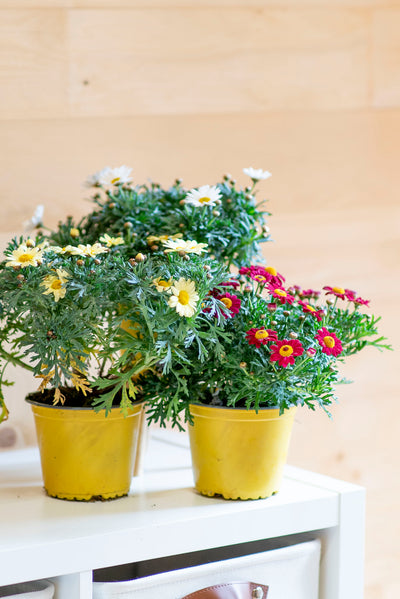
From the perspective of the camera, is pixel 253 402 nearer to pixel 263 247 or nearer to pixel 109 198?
pixel 109 198

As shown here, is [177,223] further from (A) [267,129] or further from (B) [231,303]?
(A) [267,129]

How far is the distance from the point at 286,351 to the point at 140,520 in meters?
0.24

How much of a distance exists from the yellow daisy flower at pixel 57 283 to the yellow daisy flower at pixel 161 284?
94 mm

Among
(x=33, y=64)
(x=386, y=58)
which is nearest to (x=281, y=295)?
(x=33, y=64)

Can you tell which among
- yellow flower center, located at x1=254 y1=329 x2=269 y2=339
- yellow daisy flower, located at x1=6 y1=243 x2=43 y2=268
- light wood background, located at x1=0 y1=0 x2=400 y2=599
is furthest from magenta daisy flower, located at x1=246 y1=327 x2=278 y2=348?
light wood background, located at x1=0 y1=0 x2=400 y2=599

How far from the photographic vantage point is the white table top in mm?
842

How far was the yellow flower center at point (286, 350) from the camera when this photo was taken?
876 mm

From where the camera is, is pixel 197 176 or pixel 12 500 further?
pixel 197 176

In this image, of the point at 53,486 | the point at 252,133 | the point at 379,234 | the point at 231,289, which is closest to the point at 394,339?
the point at 379,234

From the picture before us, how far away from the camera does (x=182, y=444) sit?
1.27 meters

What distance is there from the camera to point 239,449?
956 millimetres

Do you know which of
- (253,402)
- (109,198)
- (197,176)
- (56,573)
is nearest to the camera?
(56,573)

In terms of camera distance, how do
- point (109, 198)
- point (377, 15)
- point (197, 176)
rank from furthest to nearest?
point (377, 15)
point (197, 176)
point (109, 198)

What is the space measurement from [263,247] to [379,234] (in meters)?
0.27
